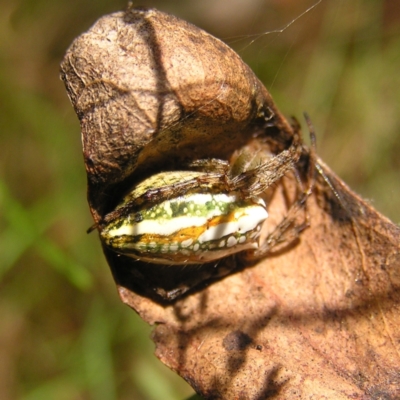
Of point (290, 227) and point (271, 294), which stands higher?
point (290, 227)

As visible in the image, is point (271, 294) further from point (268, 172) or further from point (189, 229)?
point (268, 172)

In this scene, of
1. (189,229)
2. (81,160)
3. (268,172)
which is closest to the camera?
(189,229)

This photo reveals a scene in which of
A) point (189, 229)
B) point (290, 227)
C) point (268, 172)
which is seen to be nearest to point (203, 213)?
point (189, 229)

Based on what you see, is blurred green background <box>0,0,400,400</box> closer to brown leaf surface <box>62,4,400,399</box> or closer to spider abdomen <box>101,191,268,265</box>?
brown leaf surface <box>62,4,400,399</box>

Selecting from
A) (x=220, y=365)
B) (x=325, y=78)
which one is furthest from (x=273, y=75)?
(x=220, y=365)

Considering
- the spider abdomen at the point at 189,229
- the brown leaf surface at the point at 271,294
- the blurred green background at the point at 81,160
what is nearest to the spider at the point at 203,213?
the spider abdomen at the point at 189,229

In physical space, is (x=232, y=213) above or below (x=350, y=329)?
above

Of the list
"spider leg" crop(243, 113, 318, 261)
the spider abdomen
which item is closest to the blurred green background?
"spider leg" crop(243, 113, 318, 261)

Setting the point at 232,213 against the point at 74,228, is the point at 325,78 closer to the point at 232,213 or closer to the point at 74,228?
the point at 232,213
